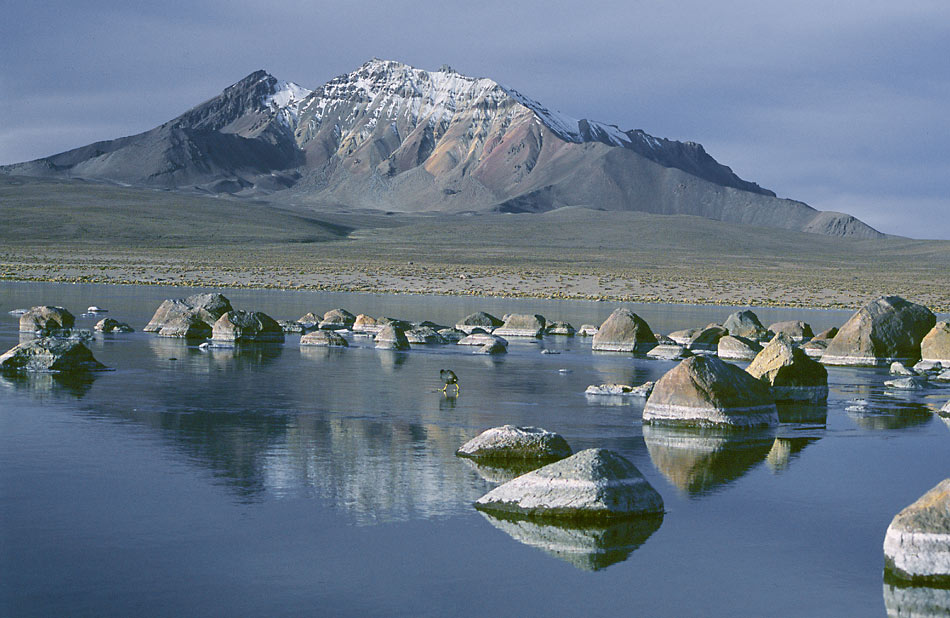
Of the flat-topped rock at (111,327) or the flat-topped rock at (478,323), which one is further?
the flat-topped rock at (478,323)

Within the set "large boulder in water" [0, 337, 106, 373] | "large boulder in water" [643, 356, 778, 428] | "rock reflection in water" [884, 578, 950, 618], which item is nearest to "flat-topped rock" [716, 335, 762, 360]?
"large boulder in water" [643, 356, 778, 428]

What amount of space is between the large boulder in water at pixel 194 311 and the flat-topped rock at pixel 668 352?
12721 mm

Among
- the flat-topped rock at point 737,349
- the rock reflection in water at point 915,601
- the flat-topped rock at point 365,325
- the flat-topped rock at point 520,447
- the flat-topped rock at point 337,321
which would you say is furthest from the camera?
the flat-topped rock at point 337,321

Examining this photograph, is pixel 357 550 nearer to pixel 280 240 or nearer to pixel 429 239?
pixel 280 240

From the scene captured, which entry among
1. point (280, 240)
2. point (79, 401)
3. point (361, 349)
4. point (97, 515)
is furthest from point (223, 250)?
point (97, 515)

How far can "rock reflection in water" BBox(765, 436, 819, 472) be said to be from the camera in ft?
48.9

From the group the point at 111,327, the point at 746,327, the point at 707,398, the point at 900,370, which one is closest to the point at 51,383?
the point at 707,398

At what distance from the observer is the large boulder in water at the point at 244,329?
1256 inches

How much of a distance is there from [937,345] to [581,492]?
20.2 meters

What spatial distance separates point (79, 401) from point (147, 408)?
134 centimetres

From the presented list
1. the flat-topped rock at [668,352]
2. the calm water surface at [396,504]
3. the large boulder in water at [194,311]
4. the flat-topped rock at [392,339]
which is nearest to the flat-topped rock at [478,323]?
the flat-topped rock at [392,339]

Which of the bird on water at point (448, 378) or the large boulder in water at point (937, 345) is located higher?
the large boulder in water at point (937, 345)

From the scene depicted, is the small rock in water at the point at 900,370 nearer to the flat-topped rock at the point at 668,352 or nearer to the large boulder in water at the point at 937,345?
the large boulder in water at the point at 937,345

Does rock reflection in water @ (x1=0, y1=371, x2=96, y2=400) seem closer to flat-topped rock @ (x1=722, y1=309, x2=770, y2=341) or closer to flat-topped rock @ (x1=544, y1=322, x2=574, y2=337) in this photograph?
flat-topped rock @ (x1=544, y1=322, x2=574, y2=337)
